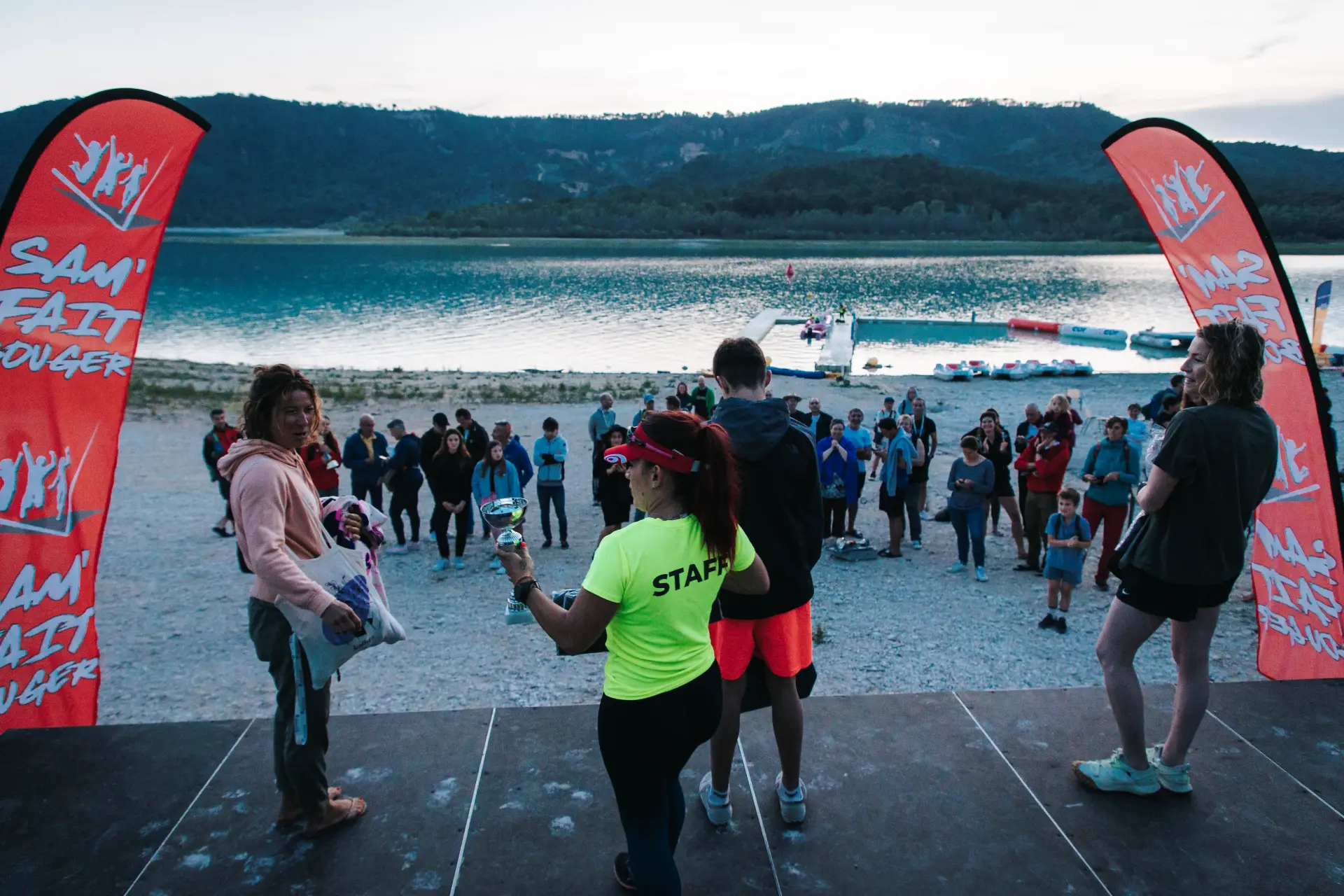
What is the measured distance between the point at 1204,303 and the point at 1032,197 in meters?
155

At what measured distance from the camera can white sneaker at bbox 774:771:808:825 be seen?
3207 millimetres

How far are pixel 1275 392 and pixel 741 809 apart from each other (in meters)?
3.64

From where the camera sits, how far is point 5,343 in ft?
11.6

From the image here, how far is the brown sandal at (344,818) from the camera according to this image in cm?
316

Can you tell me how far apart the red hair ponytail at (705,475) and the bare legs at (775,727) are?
3.31 ft

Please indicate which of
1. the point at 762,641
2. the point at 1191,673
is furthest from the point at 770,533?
the point at 1191,673

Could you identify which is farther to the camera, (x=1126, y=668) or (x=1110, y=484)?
(x=1110, y=484)

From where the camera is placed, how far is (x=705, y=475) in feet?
7.36

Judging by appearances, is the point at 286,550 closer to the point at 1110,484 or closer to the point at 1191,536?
the point at 1191,536

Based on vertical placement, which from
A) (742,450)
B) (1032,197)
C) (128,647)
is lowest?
(128,647)

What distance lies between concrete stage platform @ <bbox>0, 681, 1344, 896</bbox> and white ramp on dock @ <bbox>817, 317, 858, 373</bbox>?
23887mm

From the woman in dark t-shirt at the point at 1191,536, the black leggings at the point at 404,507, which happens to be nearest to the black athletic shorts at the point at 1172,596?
the woman in dark t-shirt at the point at 1191,536

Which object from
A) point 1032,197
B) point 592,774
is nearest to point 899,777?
point 592,774

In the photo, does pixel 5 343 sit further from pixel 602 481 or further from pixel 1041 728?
pixel 602 481
